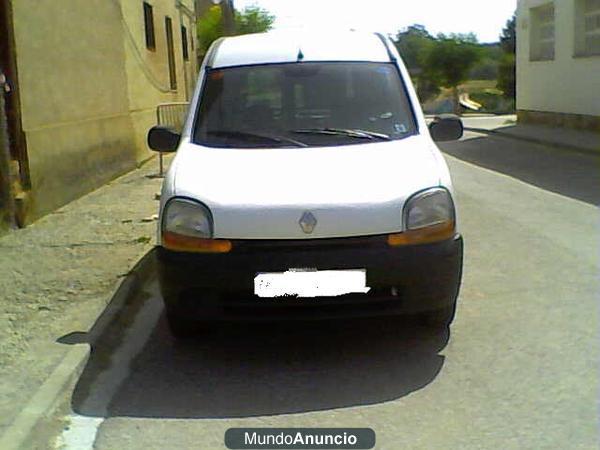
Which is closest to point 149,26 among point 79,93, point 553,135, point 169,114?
point 169,114

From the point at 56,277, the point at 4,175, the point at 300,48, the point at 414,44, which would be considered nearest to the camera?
the point at 300,48

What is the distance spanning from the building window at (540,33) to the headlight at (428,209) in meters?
17.8

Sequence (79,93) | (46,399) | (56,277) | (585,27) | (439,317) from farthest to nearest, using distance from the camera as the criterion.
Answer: (585,27) < (79,93) < (56,277) < (439,317) < (46,399)

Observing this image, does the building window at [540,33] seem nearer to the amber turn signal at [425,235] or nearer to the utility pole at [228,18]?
the utility pole at [228,18]

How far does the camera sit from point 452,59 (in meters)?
38.7

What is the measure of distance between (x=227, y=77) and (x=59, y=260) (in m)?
2.50

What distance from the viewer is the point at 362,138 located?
4801 mm

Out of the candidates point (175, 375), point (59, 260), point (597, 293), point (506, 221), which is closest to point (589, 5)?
point (506, 221)

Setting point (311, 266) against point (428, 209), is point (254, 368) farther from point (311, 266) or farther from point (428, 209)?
point (428, 209)

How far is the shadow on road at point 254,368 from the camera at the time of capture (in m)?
3.77

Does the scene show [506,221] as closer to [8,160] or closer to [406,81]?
[406,81]

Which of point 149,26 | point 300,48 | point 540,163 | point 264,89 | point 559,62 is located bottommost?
point 540,163

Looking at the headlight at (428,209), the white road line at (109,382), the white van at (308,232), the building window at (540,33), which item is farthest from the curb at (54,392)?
the building window at (540,33)

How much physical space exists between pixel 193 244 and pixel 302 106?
5.03ft
